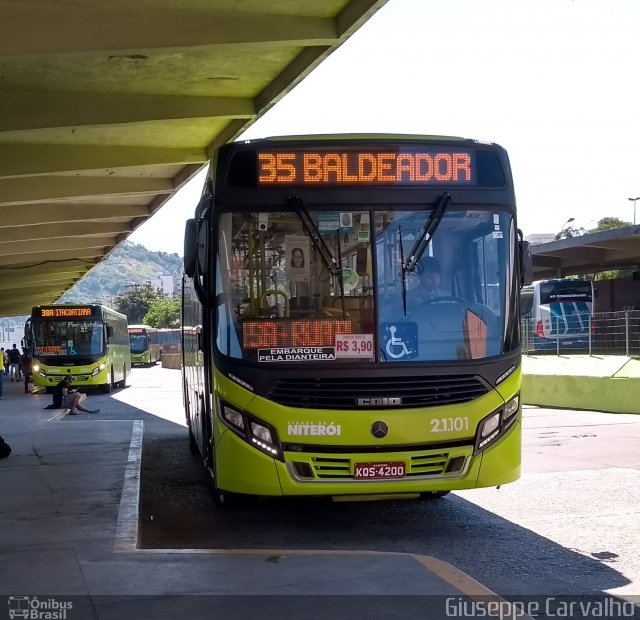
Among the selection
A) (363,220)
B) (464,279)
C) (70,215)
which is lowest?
(464,279)

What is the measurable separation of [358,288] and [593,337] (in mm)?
16278

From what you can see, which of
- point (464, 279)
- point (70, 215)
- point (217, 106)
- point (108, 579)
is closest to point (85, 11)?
point (217, 106)

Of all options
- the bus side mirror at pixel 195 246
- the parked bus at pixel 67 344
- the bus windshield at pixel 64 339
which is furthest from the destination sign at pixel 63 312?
the bus side mirror at pixel 195 246

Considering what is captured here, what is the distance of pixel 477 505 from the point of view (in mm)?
9375

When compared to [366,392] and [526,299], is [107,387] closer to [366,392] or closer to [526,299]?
[526,299]

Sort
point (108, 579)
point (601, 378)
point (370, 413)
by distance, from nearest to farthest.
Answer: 1. point (108, 579)
2. point (370, 413)
3. point (601, 378)

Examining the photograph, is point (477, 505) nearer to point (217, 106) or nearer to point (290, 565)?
point (290, 565)

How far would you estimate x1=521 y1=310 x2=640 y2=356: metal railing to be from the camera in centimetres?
2117

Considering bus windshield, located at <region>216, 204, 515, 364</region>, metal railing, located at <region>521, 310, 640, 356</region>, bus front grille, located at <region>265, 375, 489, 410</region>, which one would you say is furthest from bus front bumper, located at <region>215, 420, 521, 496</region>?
metal railing, located at <region>521, 310, 640, 356</region>

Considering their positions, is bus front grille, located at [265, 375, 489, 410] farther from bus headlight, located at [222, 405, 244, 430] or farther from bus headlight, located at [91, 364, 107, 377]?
bus headlight, located at [91, 364, 107, 377]

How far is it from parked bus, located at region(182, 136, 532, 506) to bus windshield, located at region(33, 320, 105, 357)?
82.6 feet

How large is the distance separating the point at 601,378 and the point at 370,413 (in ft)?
47.8

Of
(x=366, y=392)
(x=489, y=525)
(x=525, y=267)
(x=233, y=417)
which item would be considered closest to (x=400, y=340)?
(x=366, y=392)

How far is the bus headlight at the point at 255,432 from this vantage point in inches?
294
